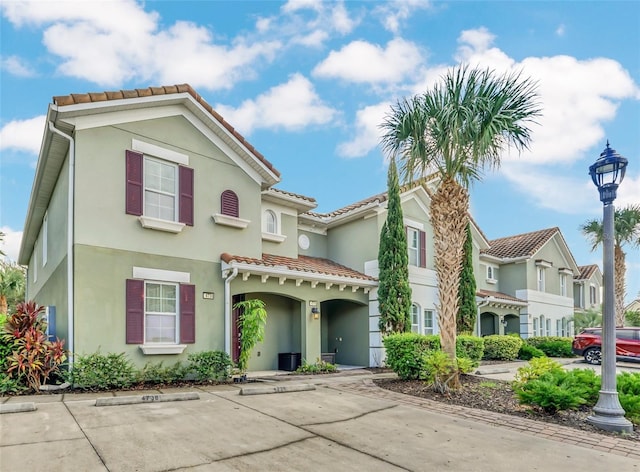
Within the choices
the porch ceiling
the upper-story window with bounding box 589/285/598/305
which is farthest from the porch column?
the upper-story window with bounding box 589/285/598/305

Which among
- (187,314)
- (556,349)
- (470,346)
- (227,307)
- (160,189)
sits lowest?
(556,349)

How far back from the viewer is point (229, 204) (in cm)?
1276

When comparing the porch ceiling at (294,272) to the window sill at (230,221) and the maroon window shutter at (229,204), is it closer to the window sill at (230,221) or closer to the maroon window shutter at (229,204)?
the window sill at (230,221)

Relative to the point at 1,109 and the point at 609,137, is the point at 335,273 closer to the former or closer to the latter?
the point at 609,137

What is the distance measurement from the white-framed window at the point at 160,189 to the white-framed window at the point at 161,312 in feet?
5.96

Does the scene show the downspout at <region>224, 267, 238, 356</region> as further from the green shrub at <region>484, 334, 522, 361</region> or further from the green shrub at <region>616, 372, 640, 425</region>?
the green shrub at <region>484, 334, 522, 361</region>

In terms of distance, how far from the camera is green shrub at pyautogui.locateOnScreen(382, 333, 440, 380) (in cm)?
1181

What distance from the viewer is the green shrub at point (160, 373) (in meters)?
10.4

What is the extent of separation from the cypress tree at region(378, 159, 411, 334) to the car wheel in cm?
891

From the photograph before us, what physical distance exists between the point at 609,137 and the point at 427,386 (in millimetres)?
6439

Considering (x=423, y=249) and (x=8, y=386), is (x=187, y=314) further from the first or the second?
(x=423, y=249)

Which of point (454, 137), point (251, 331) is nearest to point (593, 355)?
point (454, 137)

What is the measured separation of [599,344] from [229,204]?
16.3 meters

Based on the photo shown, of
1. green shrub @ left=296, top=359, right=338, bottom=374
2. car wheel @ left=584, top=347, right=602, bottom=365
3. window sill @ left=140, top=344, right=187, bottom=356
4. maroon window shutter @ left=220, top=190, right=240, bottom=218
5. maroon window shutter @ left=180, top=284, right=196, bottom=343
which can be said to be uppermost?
maroon window shutter @ left=220, top=190, right=240, bottom=218
